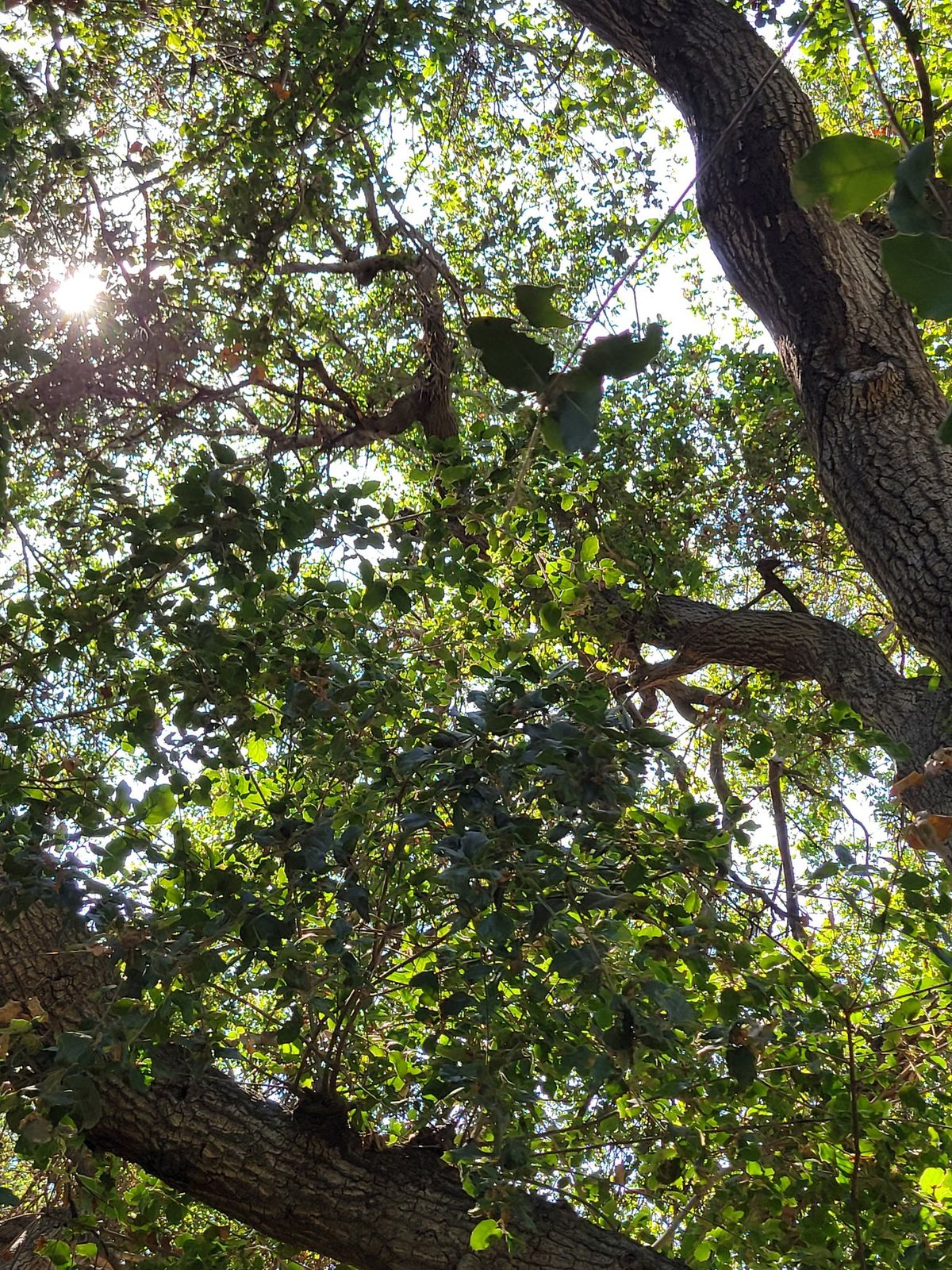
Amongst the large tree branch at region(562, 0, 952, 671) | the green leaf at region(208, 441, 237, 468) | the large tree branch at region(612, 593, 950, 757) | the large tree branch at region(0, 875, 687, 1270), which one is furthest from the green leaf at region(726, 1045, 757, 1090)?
the large tree branch at region(612, 593, 950, 757)

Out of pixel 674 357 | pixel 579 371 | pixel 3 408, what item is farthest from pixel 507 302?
pixel 579 371

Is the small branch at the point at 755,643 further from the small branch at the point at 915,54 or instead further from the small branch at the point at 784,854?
the small branch at the point at 915,54

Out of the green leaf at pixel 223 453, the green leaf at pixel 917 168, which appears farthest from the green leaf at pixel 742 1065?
the green leaf at pixel 917 168

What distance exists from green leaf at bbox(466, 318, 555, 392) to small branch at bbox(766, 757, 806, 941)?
202cm

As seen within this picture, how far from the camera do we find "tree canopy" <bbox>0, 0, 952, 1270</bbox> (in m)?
1.69

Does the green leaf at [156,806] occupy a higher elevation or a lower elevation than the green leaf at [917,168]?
lower

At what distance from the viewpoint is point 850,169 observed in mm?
592

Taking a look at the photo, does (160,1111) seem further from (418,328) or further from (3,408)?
(418,328)

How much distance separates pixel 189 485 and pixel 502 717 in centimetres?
71

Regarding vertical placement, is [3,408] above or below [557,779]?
above

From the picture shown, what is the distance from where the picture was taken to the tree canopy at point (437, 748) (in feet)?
5.53

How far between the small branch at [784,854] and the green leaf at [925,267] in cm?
208

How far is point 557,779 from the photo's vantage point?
5.42 feet

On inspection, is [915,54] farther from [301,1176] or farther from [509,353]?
[301,1176]
